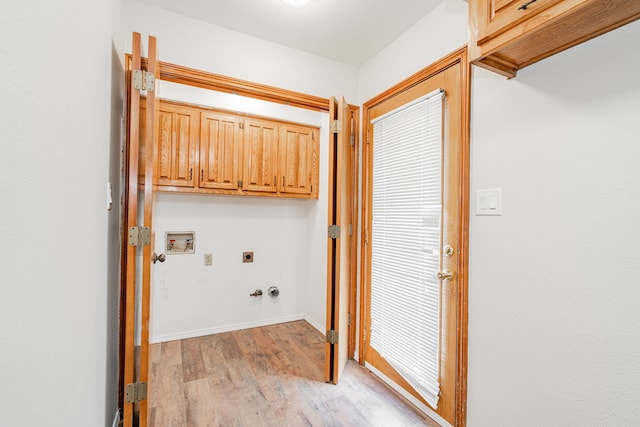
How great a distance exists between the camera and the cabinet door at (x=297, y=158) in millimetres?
3127

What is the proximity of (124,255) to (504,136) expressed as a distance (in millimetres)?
2147

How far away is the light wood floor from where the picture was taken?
1763 mm

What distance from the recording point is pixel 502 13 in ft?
3.59

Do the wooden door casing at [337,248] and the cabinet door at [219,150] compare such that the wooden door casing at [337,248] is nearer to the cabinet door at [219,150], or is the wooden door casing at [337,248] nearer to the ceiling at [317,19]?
the ceiling at [317,19]

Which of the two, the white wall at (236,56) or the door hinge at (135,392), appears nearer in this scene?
the door hinge at (135,392)

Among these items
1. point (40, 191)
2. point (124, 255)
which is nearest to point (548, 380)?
point (40, 191)

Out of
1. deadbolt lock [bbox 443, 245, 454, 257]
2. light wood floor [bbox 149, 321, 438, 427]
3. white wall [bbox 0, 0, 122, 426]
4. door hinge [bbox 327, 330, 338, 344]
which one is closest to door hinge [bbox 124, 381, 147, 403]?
white wall [bbox 0, 0, 122, 426]

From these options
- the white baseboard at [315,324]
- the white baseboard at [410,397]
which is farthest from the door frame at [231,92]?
the white baseboard at [315,324]

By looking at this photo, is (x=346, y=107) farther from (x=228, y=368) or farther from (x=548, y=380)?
(x=228, y=368)

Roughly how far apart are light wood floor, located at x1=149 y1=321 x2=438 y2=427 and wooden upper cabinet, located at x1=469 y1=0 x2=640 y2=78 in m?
2.02

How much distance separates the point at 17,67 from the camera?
1.82ft

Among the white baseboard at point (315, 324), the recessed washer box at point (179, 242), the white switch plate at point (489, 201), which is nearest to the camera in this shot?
the white switch plate at point (489, 201)

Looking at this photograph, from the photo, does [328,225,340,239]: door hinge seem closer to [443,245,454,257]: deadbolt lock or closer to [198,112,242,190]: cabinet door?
[443,245,454,257]: deadbolt lock

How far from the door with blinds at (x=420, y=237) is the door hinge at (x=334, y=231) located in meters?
0.33
